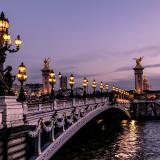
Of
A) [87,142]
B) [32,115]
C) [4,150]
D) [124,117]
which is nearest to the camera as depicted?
[4,150]

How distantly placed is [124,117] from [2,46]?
299 feet

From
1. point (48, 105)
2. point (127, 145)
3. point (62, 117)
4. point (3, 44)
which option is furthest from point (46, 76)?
point (3, 44)

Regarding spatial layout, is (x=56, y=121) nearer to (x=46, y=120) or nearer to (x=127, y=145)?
(x=46, y=120)

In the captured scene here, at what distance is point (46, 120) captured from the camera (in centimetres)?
3294

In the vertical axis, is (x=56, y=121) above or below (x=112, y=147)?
above

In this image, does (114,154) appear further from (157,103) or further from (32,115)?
(157,103)

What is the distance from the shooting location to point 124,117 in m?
113

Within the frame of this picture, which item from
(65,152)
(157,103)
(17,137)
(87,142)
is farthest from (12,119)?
(157,103)

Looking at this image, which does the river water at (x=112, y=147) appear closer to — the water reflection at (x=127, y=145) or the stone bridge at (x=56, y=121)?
the water reflection at (x=127, y=145)

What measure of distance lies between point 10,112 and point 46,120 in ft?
34.9

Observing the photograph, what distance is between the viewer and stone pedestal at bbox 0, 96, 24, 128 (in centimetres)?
2177

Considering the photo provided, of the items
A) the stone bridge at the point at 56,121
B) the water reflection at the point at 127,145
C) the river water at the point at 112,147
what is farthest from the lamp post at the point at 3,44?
the water reflection at the point at 127,145

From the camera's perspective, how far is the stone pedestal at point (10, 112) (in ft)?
71.4

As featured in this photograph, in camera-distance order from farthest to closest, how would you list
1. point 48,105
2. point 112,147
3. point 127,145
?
point 127,145 → point 112,147 → point 48,105
